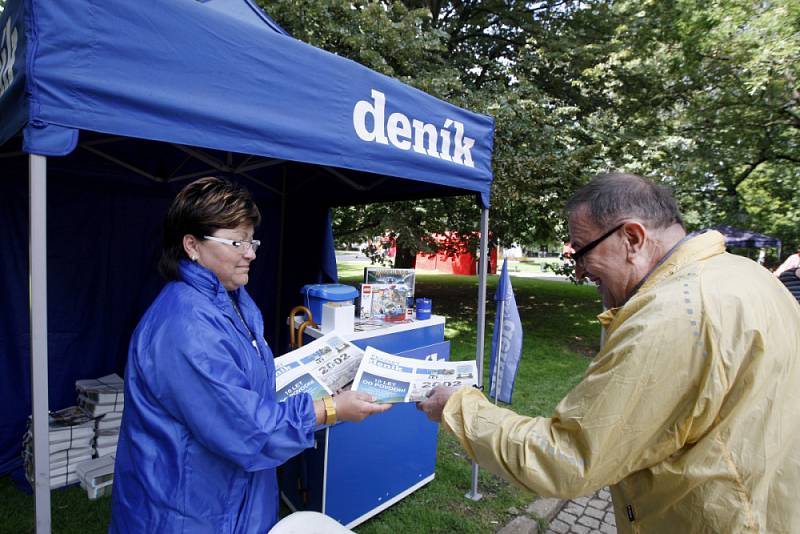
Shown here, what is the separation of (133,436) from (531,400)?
4542 millimetres

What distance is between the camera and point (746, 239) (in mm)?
13078

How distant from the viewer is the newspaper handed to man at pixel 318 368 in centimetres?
187

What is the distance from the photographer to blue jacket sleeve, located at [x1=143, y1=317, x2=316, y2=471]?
1.30 m

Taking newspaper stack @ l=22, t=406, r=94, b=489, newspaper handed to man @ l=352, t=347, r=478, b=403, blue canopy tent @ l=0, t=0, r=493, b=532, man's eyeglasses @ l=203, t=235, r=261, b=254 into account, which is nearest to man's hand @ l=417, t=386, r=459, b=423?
newspaper handed to man @ l=352, t=347, r=478, b=403

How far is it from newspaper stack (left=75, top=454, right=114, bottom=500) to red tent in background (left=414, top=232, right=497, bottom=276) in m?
5.88

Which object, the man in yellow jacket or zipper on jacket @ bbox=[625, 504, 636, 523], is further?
zipper on jacket @ bbox=[625, 504, 636, 523]

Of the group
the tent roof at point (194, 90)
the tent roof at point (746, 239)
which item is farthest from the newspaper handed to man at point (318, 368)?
the tent roof at point (746, 239)

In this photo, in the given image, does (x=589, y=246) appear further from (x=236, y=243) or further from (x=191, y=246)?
(x=191, y=246)

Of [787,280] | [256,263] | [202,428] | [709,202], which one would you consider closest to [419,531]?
[202,428]

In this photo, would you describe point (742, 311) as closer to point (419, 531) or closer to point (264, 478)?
point (264, 478)

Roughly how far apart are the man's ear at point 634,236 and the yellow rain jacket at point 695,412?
15 cm

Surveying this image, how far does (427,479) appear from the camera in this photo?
132 inches

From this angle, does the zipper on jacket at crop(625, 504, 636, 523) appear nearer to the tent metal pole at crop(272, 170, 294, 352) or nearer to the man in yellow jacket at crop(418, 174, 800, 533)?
the man in yellow jacket at crop(418, 174, 800, 533)

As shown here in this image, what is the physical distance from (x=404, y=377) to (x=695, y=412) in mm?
1104
